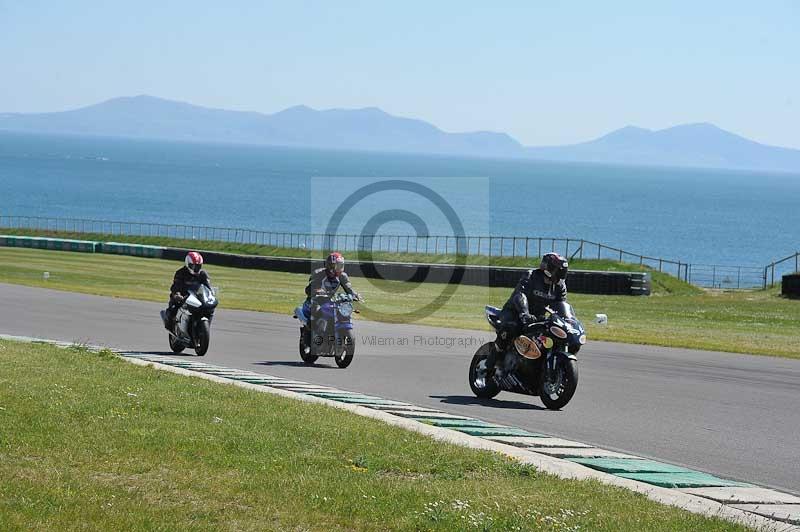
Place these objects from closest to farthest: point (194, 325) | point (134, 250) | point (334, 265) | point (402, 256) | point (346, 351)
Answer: point (334, 265), point (346, 351), point (194, 325), point (402, 256), point (134, 250)

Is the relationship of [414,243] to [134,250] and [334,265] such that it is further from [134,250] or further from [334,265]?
[334,265]

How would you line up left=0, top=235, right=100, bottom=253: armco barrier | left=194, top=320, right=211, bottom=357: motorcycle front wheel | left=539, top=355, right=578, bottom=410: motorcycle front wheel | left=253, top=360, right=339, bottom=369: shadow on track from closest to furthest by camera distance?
left=539, top=355, right=578, bottom=410: motorcycle front wheel < left=253, top=360, right=339, bottom=369: shadow on track < left=194, top=320, right=211, bottom=357: motorcycle front wheel < left=0, top=235, right=100, bottom=253: armco barrier

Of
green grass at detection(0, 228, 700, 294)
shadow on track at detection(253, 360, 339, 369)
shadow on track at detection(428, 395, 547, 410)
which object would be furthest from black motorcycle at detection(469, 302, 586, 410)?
green grass at detection(0, 228, 700, 294)

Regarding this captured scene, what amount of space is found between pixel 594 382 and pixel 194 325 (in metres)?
7.15

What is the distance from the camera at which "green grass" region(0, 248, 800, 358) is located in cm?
2867

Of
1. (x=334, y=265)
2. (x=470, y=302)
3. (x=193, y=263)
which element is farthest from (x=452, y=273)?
(x=334, y=265)

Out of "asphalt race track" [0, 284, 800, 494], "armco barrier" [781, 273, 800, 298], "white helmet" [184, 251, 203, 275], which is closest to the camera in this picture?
"asphalt race track" [0, 284, 800, 494]

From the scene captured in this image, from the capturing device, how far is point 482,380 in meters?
15.7

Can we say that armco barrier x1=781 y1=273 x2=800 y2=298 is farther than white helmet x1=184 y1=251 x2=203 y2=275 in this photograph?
Yes

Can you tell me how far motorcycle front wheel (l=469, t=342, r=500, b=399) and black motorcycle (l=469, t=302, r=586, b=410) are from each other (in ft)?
0.06

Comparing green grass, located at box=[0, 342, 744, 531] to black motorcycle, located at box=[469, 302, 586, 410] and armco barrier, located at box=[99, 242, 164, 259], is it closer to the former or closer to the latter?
black motorcycle, located at box=[469, 302, 586, 410]

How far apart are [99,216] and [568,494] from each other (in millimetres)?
139256

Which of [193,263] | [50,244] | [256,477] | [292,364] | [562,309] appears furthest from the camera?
[50,244]

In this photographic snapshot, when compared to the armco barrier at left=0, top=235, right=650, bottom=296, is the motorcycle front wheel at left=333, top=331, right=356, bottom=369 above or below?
below
